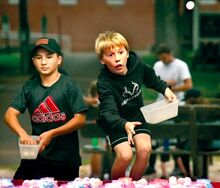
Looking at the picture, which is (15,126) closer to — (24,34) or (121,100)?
(121,100)

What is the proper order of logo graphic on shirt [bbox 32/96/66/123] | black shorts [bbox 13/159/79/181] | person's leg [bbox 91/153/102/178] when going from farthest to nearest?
person's leg [bbox 91/153/102/178]
black shorts [bbox 13/159/79/181]
logo graphic on shirt [bbox 32/96/66/123]

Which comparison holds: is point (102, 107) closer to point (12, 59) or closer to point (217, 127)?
point (217, 127)

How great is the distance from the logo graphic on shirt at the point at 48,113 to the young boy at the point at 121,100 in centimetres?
29

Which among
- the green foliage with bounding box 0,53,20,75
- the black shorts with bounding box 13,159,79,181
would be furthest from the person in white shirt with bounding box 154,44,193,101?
the green foliage with bounding box 0,53,20,75

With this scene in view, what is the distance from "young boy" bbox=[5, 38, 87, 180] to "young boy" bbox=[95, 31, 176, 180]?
258 millimetres

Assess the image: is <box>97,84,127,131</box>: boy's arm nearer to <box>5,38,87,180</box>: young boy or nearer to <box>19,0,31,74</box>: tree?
<box>5,38,87,180</box>: young boy

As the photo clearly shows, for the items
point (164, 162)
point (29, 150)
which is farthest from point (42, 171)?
point (164, 162)

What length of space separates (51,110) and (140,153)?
2.15 ft

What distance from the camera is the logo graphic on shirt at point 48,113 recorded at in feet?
17.6

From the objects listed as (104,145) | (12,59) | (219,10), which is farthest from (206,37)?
(104,145)

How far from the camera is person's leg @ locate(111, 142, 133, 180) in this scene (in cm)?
509

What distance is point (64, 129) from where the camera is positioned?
5.28 m

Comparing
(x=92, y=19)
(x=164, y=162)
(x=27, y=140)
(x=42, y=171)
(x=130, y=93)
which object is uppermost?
(x=92, y=19)

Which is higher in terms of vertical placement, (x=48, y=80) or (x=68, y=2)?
(x=68, y=2)
